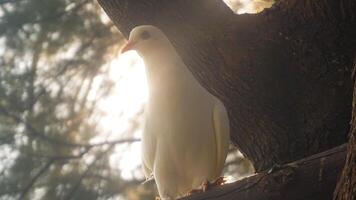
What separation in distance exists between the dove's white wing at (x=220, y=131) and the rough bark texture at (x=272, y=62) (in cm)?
30

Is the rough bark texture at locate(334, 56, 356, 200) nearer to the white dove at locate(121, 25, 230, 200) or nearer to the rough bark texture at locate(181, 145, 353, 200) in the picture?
the rough bark texture at locate(181, 145, 353, 200)

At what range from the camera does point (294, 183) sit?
2.43 m

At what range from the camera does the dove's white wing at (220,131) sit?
2941mm

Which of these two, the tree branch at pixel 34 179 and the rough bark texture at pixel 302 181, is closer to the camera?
the rough bark texture at pixel 302 181

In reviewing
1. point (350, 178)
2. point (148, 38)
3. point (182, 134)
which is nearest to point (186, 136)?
point (182, 134)

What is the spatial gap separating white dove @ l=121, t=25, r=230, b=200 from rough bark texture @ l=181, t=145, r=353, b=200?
427mm

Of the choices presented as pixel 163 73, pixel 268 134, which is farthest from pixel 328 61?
pixel 163 73

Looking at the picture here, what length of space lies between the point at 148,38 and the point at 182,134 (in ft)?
1.60

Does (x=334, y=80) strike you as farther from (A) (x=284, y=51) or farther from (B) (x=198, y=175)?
(B) (x=198, y=175)

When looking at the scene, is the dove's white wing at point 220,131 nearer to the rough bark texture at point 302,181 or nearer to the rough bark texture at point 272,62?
the rough bark texture at point 272,62

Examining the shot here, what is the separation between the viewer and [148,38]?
10.3ft

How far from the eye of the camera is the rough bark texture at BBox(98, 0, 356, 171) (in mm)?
→ 3111

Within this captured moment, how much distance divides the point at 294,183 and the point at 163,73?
88 centimetres

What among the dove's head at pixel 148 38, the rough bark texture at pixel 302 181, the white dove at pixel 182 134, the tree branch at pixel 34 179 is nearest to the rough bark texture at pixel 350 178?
the rough bark texture at pixel 302 181
